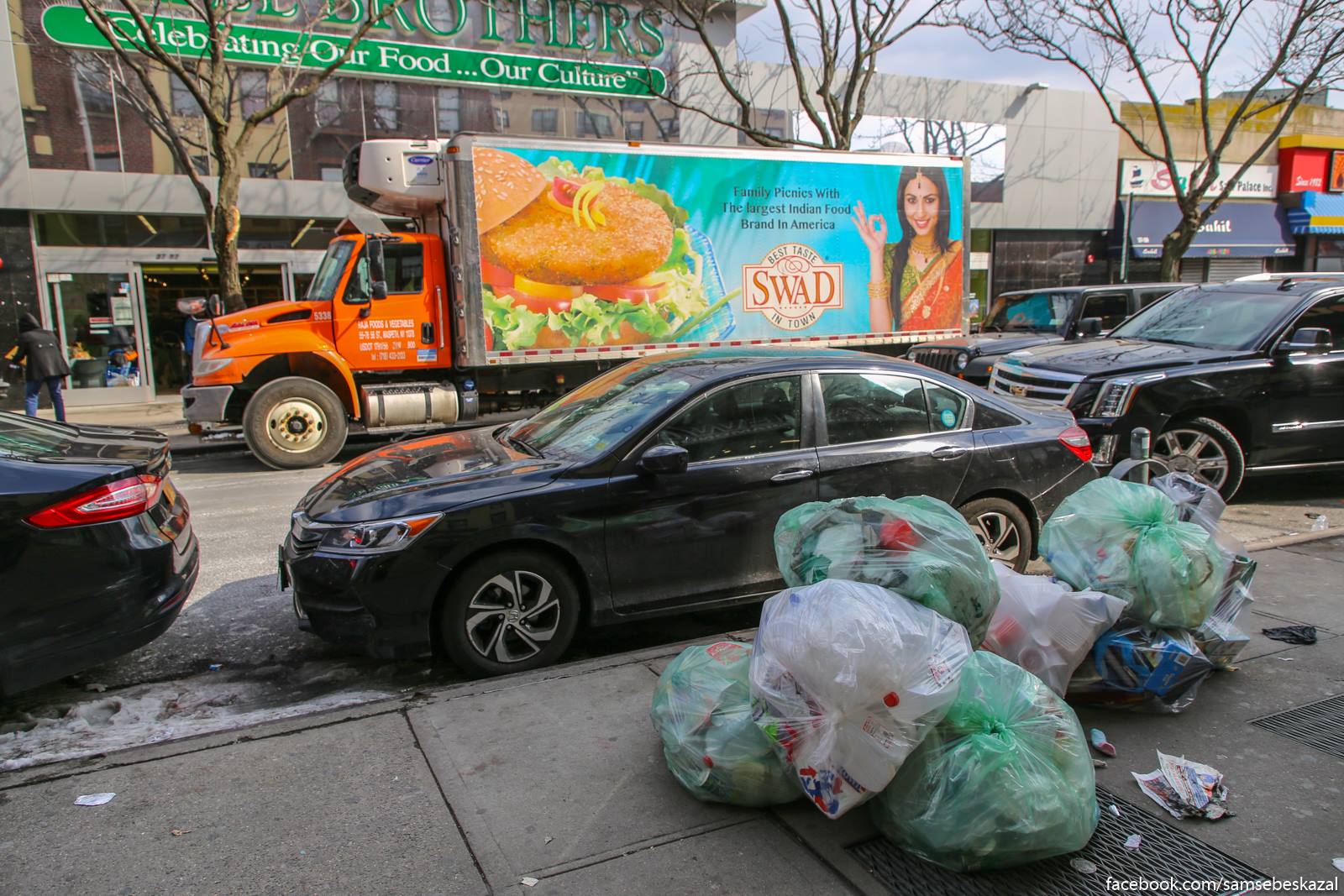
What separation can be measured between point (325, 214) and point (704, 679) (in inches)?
641

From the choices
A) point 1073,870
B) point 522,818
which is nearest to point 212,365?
point 522,818

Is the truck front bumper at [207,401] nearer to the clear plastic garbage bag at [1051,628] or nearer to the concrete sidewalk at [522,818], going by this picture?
the concrete sidewalk at [522,818]

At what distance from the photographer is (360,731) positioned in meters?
3.65

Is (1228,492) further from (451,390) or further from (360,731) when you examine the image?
(451,390)

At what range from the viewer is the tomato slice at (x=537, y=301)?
416 inches

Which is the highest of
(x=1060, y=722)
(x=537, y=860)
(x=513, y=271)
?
(x=513, y=271)

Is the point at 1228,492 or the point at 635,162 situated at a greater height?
the point at 635,162

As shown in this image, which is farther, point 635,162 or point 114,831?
point 635,162

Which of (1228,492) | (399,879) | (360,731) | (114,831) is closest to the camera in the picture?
(399,879)

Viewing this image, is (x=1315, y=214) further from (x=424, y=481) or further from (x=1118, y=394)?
(x=424, y=481)

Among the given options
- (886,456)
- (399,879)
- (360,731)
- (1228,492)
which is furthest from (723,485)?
(1228,492)

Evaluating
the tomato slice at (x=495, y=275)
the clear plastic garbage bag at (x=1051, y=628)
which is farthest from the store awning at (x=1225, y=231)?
the clear plastic garbage bag at (x=1051, y=628)

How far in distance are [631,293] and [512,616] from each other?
7377 mm

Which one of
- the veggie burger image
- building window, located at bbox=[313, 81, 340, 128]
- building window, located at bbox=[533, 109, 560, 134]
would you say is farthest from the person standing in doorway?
building window, located at bbox=[533, 109, 560, 134]
